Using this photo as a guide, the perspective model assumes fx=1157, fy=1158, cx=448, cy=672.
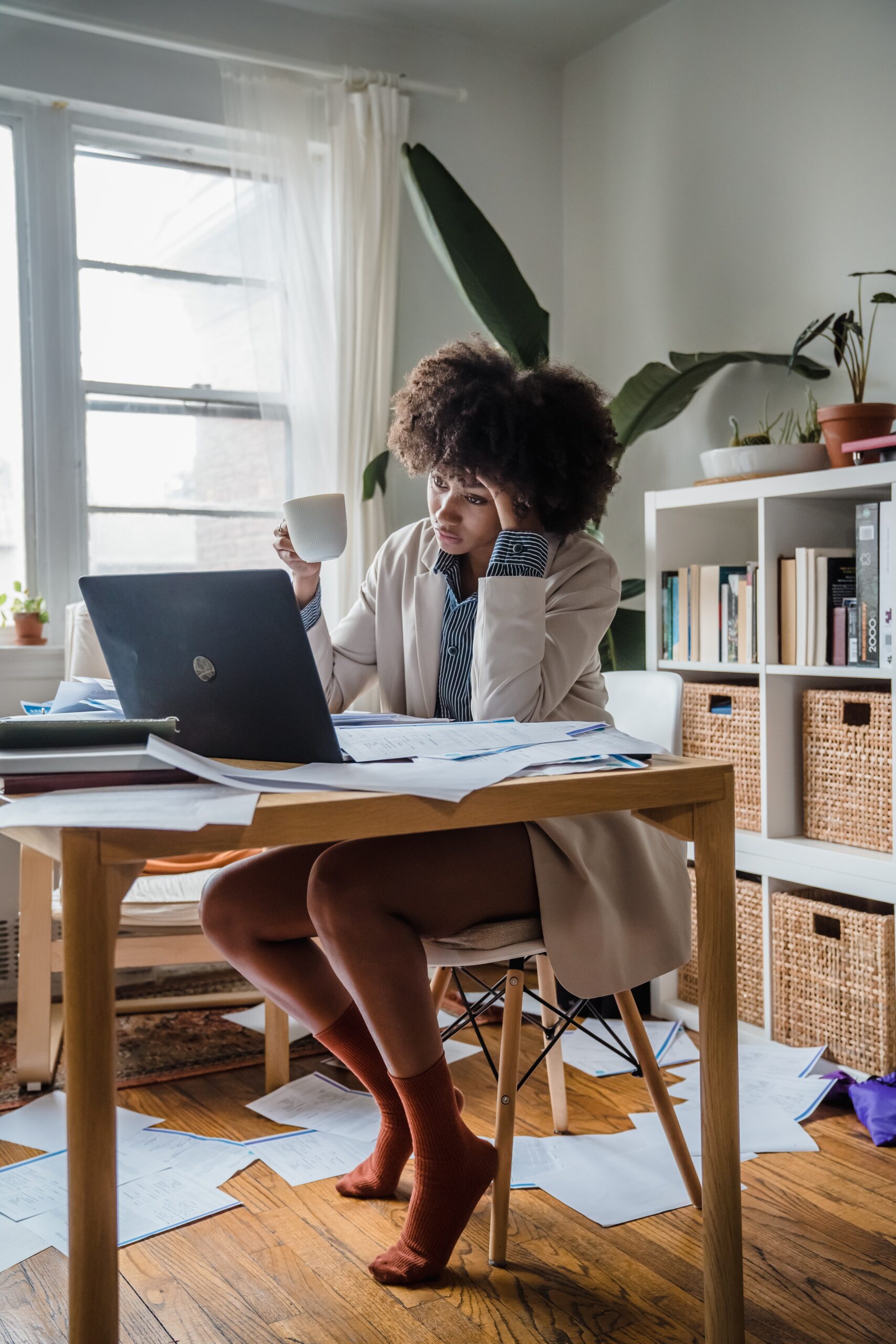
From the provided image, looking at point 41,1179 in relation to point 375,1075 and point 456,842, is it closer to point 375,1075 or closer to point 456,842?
point 375,1075

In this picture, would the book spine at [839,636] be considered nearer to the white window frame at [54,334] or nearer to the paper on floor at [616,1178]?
the paper on floor at [616,1178]

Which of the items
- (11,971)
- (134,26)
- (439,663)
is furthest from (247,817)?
(134,26)

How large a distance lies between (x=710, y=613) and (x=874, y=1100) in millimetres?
1037

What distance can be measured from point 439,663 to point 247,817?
38.6 inches

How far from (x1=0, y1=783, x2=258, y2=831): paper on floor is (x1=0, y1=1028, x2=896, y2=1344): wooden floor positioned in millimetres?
802

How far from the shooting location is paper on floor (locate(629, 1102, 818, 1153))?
1874 millimetres

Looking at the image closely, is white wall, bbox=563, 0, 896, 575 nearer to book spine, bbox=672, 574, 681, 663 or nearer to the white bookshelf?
the white bookshelf

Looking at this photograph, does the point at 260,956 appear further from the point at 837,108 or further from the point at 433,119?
the point at 433,119

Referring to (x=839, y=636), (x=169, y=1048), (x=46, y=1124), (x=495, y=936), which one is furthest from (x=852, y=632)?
(x=46, y=1124)

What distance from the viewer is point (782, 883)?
94.1 inches

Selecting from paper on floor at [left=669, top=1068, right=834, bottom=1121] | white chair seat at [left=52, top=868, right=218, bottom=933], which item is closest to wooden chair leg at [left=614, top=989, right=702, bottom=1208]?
paper on floor at [left=669, top=1068, right=834, bottom=1121]

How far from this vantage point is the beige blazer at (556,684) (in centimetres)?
139

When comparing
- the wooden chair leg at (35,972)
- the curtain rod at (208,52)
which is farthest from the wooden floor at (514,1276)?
the curtain rod at (208,52)

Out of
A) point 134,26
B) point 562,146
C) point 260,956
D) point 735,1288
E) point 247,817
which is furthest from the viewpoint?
point 562,146
